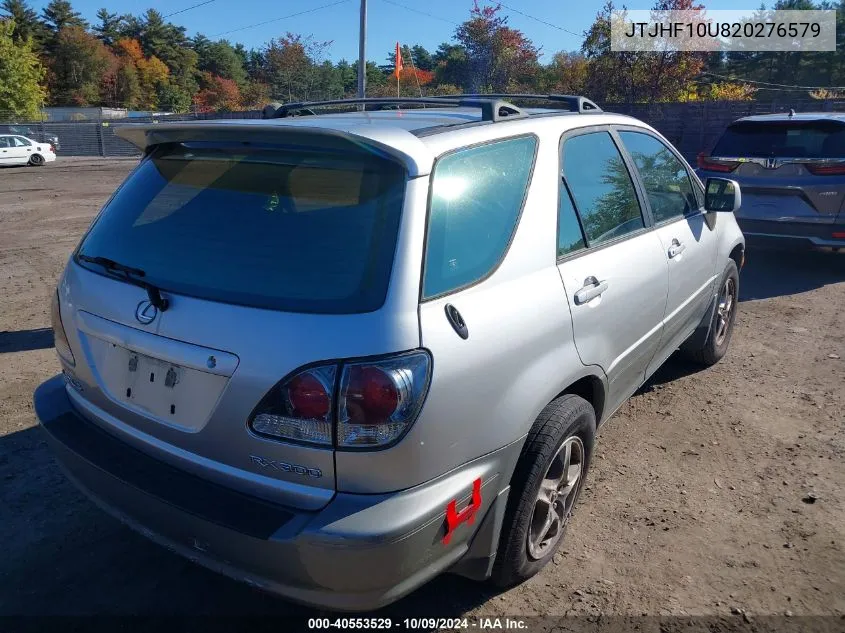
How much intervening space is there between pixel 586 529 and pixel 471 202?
1669 mm

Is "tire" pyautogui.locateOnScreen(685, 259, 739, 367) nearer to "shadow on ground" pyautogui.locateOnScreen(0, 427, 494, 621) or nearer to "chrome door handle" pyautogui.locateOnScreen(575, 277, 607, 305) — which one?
"chrome door handle" pyautogui.locateOnScreen(575, 277, 607, 305)

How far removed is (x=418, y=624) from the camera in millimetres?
2539

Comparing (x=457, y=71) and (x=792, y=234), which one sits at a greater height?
(x=457, y=71)

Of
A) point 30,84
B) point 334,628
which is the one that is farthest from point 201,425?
point 30,84

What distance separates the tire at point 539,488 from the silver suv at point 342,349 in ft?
0.04

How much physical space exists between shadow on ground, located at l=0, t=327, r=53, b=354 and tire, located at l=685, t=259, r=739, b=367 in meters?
4.97

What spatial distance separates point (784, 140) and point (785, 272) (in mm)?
1547

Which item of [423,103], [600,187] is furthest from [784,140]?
[423,103]

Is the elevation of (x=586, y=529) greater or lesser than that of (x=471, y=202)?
lesser

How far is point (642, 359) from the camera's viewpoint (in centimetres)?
350

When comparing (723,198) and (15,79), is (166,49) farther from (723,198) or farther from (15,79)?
(723,198)

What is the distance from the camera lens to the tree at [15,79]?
48531mm

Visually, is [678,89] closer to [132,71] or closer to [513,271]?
[513,271]

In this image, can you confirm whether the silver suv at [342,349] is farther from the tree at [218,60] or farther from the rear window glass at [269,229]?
the tree at [218,60]
